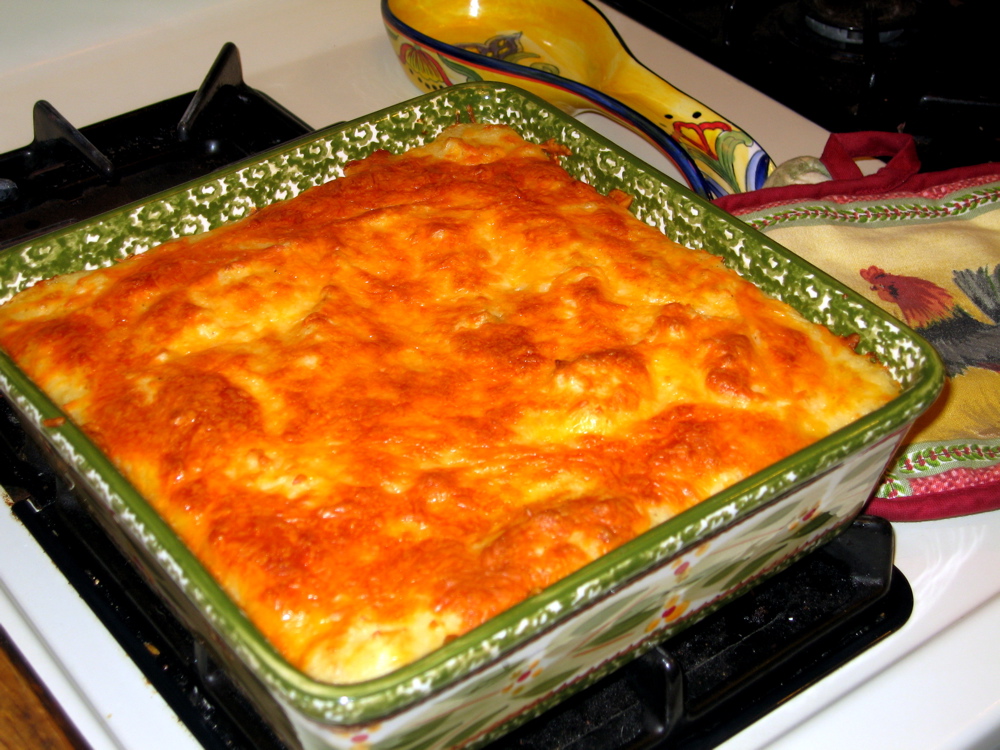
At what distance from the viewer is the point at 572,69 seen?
1.75 metres

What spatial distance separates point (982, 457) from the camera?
1077 millimetres

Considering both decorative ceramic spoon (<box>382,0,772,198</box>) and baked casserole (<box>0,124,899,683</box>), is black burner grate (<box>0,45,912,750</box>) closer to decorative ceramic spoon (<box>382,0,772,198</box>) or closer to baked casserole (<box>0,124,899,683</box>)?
baked casserole (<box>0,124,899,683</box>)

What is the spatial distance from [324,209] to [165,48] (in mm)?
984

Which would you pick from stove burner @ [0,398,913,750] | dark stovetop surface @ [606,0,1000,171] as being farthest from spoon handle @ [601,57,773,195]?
stove burner @ [0,398,913,750]

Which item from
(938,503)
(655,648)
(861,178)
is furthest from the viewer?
(861,178)

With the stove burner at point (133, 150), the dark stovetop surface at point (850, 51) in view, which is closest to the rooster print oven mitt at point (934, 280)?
the dark stovetop surface at point (850, 51)

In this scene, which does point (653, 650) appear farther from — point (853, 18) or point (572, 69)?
point (853, 18)

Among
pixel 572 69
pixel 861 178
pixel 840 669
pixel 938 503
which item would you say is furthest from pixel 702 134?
pixel 840 669

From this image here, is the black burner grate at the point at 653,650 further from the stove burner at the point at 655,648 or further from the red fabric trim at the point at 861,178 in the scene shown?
the red fabric trim at the point at 861,178

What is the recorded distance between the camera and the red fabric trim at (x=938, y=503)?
1055 mm

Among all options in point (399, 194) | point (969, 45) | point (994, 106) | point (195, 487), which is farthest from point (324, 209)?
point (969, 45)

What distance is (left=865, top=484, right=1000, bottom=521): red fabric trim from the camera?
3.46ft

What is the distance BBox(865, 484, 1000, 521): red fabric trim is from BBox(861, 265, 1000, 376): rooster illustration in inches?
7.1

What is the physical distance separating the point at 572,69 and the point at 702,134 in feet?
1.25
